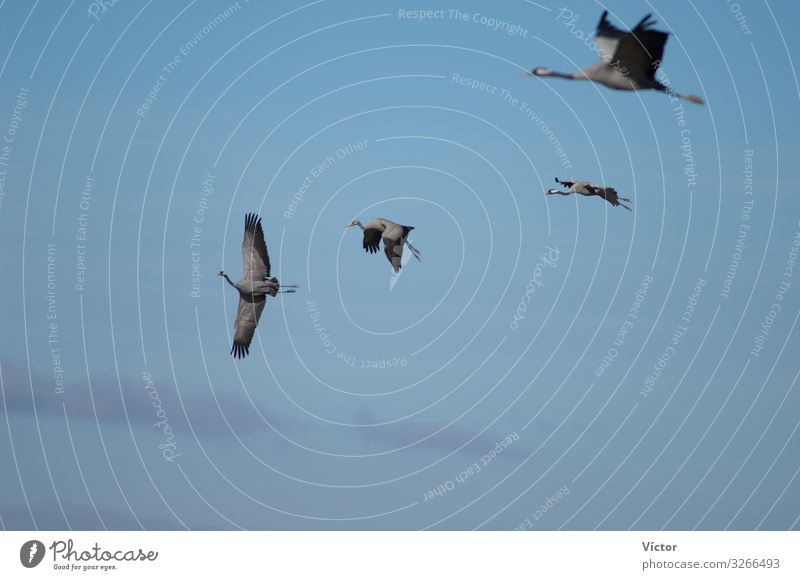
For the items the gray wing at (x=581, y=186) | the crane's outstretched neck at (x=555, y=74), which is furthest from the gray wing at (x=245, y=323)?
the crane's outstretched neck at (x=555, y=74)

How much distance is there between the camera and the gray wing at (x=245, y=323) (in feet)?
185

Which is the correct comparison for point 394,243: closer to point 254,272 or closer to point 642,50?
point 254,272

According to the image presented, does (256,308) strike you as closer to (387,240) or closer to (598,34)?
(387,240)

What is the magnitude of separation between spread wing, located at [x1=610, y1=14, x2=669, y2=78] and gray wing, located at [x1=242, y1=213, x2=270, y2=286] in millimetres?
15542

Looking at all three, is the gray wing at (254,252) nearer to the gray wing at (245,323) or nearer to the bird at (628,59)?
the gray wing at (245,323)

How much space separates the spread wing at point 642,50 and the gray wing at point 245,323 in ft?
55.7
